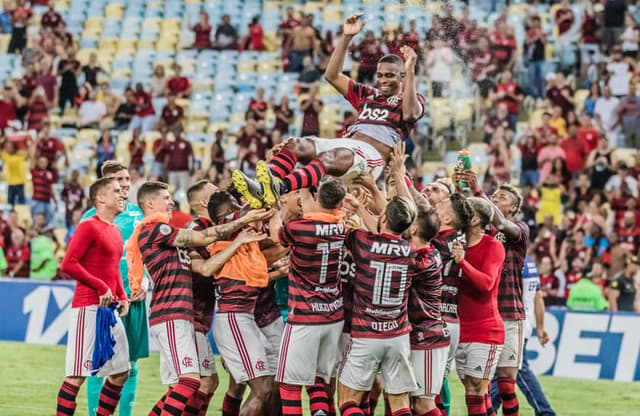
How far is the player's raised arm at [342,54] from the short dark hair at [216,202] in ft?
4.73

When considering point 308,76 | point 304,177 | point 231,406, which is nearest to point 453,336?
point 304,177

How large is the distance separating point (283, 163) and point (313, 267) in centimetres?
92

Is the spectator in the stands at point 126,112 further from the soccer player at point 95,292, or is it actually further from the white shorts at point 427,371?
the white shorts at point 427,371

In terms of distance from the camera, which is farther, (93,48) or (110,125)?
(93,48)

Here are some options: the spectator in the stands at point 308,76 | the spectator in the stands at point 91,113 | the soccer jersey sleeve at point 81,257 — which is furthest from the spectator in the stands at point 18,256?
the soccer jersey sleeve at point 81,257

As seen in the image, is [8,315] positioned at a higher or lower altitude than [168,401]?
lower

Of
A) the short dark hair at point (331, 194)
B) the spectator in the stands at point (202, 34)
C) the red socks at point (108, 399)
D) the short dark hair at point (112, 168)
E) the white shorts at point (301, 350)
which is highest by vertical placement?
the spectator in the stands at point (202, 34)

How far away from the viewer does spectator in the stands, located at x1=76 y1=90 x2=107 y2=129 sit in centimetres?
2478

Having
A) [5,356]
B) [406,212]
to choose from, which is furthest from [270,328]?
[5,356]

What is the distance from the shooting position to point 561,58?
930 inches

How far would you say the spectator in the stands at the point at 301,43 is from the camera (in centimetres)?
2423

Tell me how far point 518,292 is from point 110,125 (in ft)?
49.4

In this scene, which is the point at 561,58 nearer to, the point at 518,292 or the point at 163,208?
the point at 518,292

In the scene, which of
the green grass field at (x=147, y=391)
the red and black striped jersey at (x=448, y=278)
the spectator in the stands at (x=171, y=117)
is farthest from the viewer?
the spectator in the stands at (x=171, y=117)
